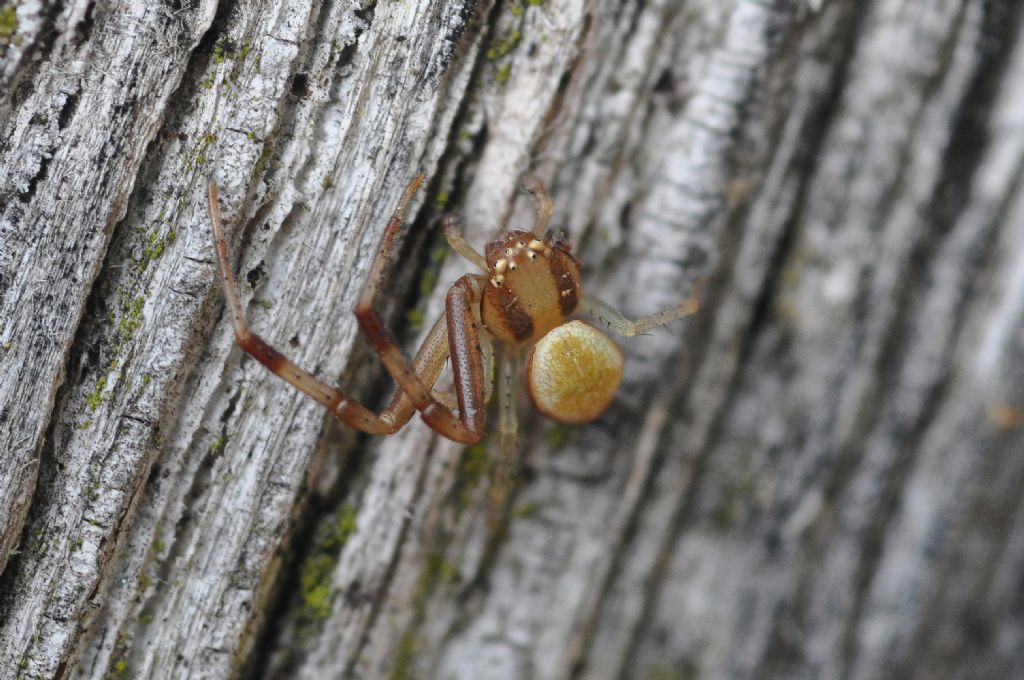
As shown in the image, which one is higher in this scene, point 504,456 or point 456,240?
point 456,240

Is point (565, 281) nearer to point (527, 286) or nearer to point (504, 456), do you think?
point (527, 286)

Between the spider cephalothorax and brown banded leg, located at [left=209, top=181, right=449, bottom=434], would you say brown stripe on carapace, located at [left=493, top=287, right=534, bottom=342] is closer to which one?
the spider cephalothorax

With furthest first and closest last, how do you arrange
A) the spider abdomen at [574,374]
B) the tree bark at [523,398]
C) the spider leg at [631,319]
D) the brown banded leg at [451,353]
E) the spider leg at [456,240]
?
the spider leg at [631,319] < the spider abdomen at [574,374] < the spider leg at [456,240] < the brown banded leg at [451,353] < the tree bark at [523,398]

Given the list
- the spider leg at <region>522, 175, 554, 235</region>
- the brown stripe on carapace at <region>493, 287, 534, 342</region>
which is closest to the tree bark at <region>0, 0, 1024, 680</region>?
the spider leg at <region>522, 175, 554, 235</region>

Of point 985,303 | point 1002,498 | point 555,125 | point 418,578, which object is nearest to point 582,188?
point 555,125

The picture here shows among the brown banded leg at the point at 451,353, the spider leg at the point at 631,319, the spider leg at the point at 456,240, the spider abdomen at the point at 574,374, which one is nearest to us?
the brown banded leg at the point at 451,353

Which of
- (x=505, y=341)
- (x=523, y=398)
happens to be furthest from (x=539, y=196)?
(x=523, y=398)

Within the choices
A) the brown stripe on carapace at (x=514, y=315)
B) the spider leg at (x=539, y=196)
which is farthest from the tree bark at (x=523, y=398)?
the brown stripe on carapace at (x=514, y=315)

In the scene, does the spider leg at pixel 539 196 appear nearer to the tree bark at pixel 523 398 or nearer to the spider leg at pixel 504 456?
the tree bark at pixel 523 398

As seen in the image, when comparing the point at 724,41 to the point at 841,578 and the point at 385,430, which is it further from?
the point at 841,578
